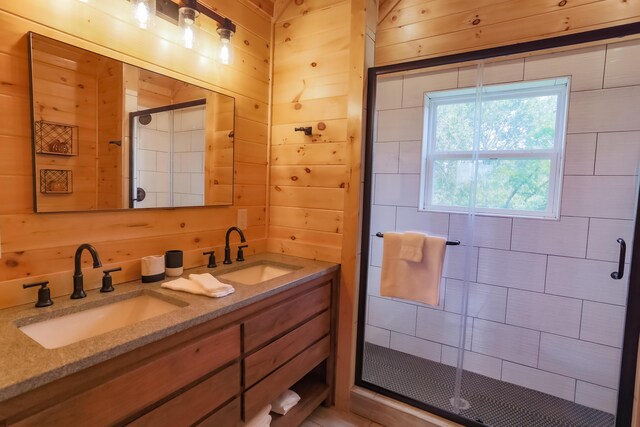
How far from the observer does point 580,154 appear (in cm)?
192

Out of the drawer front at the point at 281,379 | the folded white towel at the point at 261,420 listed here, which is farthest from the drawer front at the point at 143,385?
the folded white towel at the point at 261,420

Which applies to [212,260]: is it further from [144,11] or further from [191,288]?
[144,11]

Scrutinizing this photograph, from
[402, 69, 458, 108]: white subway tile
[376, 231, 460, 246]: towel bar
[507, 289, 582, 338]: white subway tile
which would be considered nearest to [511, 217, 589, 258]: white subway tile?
[507, 289, 582, 338]: white subway tile

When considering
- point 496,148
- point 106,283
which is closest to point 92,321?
point 106,283

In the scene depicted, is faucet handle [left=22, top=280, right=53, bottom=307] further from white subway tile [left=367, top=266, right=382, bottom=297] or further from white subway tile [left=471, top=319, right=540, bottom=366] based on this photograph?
white subway tile [left=471, top=319, right=540, bottom=366]

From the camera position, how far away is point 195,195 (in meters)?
1.82

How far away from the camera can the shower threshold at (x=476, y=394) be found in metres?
1.88

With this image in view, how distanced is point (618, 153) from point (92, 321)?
2.61 m

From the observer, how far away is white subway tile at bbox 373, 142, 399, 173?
2221mm

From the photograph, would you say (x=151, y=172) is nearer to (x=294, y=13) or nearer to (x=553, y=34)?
(x=294, y=13)

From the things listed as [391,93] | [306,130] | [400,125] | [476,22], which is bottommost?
[306,130]

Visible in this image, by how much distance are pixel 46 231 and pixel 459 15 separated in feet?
7.52

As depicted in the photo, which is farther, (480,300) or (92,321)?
(480,300)

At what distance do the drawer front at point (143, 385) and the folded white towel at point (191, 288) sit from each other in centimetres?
15
